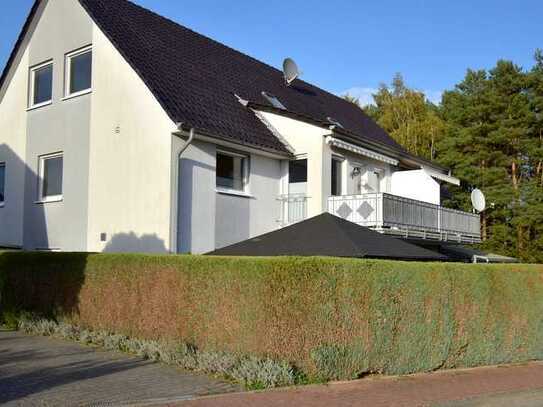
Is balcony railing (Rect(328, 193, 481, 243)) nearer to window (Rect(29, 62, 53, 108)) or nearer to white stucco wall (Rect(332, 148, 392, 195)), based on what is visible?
white stucco wall (Rect(332, 148, 392, 195))

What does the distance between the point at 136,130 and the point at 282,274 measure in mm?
8345

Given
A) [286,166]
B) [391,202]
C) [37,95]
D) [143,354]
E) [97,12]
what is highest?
A: [97,12]

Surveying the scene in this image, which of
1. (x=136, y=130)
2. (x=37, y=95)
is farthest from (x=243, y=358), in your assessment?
(x=37, y=95)

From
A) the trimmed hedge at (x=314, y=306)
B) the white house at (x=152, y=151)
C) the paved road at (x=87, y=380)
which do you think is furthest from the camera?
the white house at (x=152, y=151)

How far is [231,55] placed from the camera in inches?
922

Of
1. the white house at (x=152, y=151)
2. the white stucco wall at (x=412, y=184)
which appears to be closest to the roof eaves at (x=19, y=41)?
the white house at (x=152, y=151)

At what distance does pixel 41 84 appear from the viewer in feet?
65.1

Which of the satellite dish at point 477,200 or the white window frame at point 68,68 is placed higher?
the white window frame at point 68,68

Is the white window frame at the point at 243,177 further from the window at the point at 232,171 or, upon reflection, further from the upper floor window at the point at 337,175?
the upper floor window at the point at 337,175

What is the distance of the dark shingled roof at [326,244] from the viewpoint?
1114 cm

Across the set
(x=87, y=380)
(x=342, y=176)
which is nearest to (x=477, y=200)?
(x=342, y=176)

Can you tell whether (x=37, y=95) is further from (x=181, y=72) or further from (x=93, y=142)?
(x=181, y=72)

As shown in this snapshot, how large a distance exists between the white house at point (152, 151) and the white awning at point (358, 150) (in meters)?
0.06

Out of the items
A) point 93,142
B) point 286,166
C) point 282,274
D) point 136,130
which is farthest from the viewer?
point 286,166
